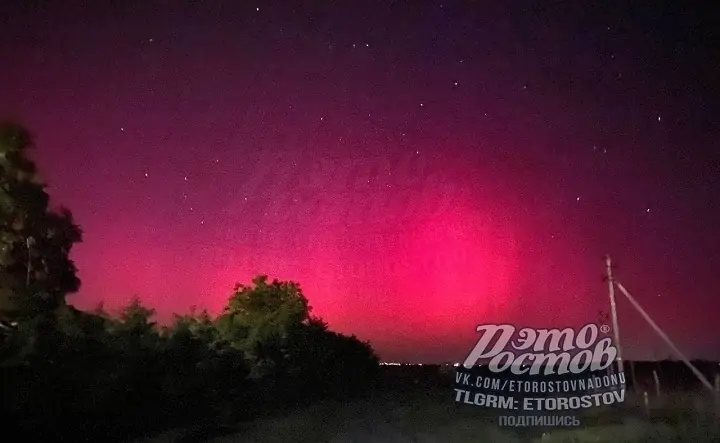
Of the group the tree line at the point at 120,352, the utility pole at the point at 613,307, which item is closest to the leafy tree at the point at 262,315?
the tree line at the point at 120,352

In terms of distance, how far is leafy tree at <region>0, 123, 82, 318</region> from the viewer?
70.2 ft

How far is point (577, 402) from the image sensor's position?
17.9 m

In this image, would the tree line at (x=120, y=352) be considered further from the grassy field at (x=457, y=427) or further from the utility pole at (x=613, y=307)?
the utility pole at (x=613, y=307)

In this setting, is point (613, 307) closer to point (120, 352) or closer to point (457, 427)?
point (457, 427)

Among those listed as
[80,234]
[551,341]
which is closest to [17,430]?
[80,234]

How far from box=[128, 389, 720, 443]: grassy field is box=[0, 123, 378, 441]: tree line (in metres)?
1.35

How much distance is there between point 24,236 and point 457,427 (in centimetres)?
1249

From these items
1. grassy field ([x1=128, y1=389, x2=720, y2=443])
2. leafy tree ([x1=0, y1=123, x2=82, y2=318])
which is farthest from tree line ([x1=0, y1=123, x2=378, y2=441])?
grassy field ([x1=128, y1=389, x2=720, y2=443])

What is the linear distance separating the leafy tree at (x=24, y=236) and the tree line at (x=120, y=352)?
0.09 ft

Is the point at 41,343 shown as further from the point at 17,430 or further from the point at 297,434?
the point at 297,434

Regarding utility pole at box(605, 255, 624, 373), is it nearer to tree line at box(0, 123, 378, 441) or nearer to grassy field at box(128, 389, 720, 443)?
grassy field at box(128, 389, 720, 443)

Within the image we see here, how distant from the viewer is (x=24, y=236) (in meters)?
22.3

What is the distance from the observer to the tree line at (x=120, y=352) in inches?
663

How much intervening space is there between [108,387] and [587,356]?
10155mm
